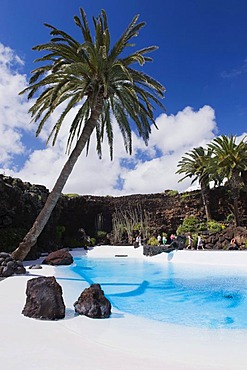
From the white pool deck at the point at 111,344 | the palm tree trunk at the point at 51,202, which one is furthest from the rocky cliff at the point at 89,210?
the white pool deck at the point at 111,344

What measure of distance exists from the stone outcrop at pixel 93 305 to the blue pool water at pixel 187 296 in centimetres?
118

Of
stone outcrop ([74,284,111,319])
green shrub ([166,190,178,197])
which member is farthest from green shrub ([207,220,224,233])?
stone outcrop ([74,284,111,319])

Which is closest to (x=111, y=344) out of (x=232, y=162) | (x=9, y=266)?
(x=9, y=266)

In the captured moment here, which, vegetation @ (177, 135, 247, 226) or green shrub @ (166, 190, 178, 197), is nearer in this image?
vegetation @ (177, 135, 247, 226)

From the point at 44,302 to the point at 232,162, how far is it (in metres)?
20.1

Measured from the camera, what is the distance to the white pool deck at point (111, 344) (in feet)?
11.4

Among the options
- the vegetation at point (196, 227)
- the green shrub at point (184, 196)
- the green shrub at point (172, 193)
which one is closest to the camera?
the vegetation at point (196, 227)

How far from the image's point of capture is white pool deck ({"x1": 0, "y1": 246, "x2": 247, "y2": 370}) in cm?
347

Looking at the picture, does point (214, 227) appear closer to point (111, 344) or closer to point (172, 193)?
point (172, 193)

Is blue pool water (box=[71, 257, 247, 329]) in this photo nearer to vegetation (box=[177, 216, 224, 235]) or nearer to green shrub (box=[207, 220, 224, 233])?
green shrub (box=[207, 220, 224, 233])

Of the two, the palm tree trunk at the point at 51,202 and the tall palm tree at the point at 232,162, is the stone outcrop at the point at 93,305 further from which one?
the tall palm tree at the point at 232,162

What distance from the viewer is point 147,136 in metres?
13.4

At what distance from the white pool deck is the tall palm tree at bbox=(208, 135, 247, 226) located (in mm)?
18431

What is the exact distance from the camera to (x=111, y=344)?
14.1 feet
